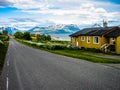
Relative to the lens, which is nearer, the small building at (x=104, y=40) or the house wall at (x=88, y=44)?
the small building at (x=104, y=40)

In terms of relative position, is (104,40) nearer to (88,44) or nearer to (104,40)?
(104,40)

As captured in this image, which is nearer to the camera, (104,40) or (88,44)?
(104,40)

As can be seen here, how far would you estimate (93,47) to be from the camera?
49594 mm

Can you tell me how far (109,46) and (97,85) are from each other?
31956 millimetres

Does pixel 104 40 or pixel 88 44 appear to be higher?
pixel 104 40

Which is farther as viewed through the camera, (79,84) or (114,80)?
(114,80)

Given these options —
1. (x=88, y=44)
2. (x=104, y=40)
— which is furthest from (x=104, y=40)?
(x=88, y=44)

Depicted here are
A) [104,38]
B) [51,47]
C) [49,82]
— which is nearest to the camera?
[49,82]

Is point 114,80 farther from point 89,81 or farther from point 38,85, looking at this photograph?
point 38,85

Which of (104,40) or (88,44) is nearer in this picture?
(104,40)

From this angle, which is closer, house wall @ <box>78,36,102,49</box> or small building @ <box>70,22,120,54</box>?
small building @ <box>70,22,120,54</box>

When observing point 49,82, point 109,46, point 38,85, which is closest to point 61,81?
point 49,82

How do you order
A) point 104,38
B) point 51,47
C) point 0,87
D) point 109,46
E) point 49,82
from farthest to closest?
point 51,47 → point 104,38 → point 109,46 → point 49,82 → point 0,87

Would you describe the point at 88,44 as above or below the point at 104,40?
below
